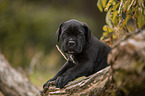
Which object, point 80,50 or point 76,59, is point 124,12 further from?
point 76,59

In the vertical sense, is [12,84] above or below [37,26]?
below

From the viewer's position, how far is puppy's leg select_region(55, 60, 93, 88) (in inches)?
131

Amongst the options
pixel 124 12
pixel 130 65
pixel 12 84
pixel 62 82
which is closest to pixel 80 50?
pixel 62 82

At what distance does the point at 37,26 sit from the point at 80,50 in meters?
13.8

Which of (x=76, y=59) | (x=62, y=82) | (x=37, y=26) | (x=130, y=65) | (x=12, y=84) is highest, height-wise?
(x=130, y=65)

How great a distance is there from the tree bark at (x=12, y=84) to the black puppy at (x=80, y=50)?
2188mm

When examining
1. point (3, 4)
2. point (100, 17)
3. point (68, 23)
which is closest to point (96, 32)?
point (100, 17)

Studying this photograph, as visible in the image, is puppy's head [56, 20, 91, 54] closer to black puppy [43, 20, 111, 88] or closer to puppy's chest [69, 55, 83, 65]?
black puppy [43, 20, 111, 88]

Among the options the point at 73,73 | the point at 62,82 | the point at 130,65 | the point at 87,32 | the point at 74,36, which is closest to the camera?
the point at 130,65

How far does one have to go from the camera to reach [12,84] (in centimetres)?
586

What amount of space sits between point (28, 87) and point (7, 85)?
2.16 ft

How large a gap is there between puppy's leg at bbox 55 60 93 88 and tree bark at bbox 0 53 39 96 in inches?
91.2

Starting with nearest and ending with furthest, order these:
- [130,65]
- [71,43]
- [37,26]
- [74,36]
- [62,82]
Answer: [130,65] < [62,82] < [71,43] < [74,36] < [37,26]

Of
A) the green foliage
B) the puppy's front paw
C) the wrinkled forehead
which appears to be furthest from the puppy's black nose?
the green foliage
